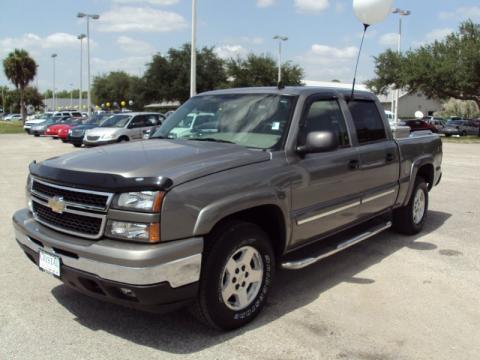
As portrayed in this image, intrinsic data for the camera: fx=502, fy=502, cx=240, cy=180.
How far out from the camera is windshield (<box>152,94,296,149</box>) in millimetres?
4352

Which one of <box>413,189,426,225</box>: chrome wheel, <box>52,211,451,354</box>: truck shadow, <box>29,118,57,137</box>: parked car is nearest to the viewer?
<box>52,211,451,354</box>: truck shadow

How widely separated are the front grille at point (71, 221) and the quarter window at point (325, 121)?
1.88 metres

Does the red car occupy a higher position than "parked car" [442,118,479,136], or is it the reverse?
"parked car" [442,118,479,136]

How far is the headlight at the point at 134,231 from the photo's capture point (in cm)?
322

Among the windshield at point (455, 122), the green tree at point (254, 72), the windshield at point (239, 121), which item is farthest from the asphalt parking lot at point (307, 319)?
the green tree at point (254, 72)

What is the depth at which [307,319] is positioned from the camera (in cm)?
405

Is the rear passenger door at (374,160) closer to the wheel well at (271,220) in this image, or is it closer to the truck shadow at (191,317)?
the truck shadow at (191,317)

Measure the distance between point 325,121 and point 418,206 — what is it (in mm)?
2629

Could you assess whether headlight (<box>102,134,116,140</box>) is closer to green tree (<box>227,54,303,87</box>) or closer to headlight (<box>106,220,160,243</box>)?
headlight (<box>106,220,160,243</box>)

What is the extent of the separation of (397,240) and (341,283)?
1.91 m

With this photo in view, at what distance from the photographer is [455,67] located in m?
35.9

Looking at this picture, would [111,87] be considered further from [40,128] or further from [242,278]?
[242,278]

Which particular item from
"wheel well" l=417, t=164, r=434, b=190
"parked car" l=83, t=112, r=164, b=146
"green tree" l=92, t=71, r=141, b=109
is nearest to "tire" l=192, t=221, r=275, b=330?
"wheel well" l=417, t=164, r=434, b=190

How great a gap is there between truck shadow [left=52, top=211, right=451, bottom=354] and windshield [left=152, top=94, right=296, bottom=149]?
1.41m
